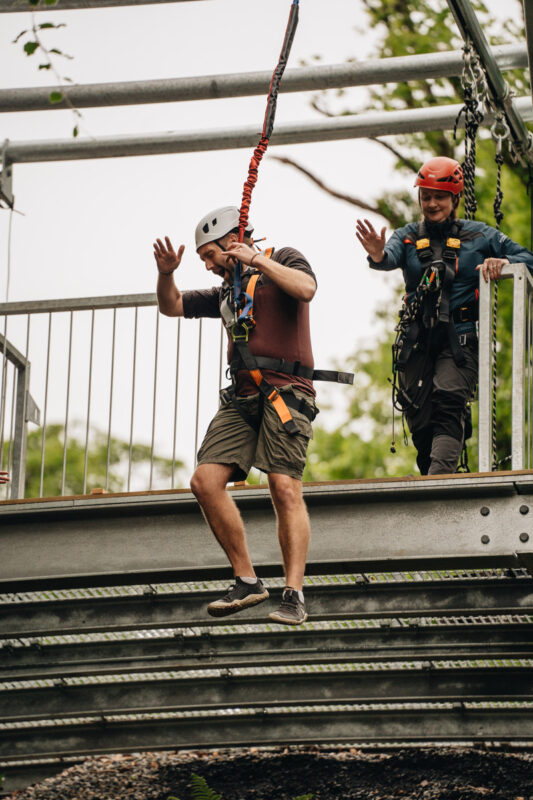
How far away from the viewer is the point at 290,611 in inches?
294

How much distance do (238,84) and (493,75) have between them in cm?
193

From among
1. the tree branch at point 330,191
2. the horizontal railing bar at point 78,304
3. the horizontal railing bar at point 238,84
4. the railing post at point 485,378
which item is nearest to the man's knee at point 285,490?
the railing post at point 485,378

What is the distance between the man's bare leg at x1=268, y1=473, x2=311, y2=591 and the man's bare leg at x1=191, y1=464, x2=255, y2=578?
216 mm

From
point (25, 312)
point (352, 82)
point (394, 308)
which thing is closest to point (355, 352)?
point (394, 308)

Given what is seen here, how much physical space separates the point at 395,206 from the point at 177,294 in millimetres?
15063

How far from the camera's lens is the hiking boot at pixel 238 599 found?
754cm

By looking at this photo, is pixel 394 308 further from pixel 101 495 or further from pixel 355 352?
pixel 101 495

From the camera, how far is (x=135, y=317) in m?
9.58

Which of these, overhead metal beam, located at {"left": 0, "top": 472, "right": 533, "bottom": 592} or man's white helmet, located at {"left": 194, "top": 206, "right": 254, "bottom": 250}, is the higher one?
man's white helmet, located at {"left": 194, "top": 206, "right": 254, "bottom": 250}

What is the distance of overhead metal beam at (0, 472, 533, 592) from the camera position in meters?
8.11

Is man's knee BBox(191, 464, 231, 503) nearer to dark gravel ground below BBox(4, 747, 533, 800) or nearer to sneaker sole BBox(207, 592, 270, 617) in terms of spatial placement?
sneaker sole BBox(207, 592, 270, 617)

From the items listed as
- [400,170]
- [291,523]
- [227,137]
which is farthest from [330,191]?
[291,523]

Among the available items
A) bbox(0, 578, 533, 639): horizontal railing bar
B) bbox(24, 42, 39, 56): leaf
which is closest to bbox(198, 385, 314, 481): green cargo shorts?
bbox(0, 578, 533, 639): horizontal railing bar

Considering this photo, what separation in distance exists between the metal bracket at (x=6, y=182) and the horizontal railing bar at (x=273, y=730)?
4.15 meters
